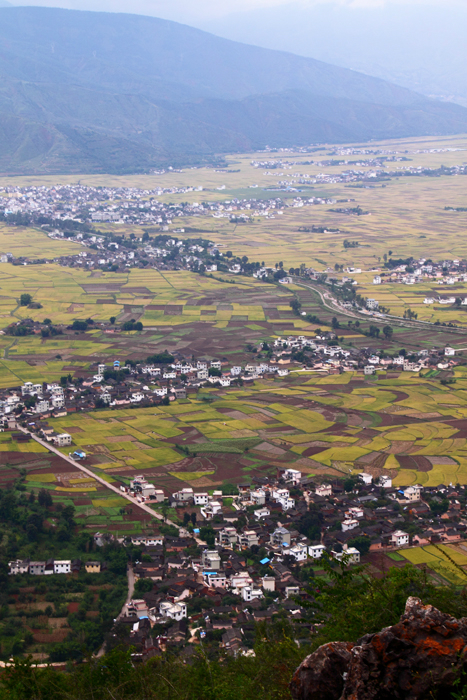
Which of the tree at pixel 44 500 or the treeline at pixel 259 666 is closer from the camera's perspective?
the treeline at pixel 259 666

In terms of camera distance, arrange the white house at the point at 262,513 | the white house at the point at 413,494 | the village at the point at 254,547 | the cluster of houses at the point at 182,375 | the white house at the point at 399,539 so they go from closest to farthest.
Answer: the village at the point at 254,547
the white house at the point at 399,539
the white house at the point at 262,513
the white house at the point at 413,494
the cluster of houses at the point at 182,375

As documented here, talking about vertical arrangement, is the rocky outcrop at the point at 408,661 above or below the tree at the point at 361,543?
above

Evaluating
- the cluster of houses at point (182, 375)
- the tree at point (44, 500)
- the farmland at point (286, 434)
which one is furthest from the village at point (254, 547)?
the cluster of houses at point (182, 375)

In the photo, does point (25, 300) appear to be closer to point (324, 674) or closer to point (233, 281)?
point (233, 281)

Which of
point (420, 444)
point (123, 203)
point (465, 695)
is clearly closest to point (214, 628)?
point (465, 695)

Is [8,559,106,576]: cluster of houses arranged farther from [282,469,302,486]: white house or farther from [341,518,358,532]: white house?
[282,469,302,486]: white house

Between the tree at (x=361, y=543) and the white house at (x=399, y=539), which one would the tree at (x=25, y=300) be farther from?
the white house at (x=399, y=539)

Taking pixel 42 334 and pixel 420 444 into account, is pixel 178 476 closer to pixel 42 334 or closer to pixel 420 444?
pixel 420 444

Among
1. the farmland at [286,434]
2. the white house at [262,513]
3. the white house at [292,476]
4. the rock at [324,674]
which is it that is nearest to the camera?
the rock at [324,674]

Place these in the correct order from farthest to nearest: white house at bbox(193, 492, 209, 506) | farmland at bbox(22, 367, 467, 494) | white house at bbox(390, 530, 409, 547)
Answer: farmland at bbox(22, 367, 467, 494) < white house at bbox(193, 492, 209, 506) < white house at bbox(390, 530, 409, 547)

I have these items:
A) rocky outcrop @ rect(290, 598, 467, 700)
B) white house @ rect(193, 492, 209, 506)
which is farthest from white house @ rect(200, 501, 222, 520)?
rocky outcrop @ rect(290, 598, 467, 700)
